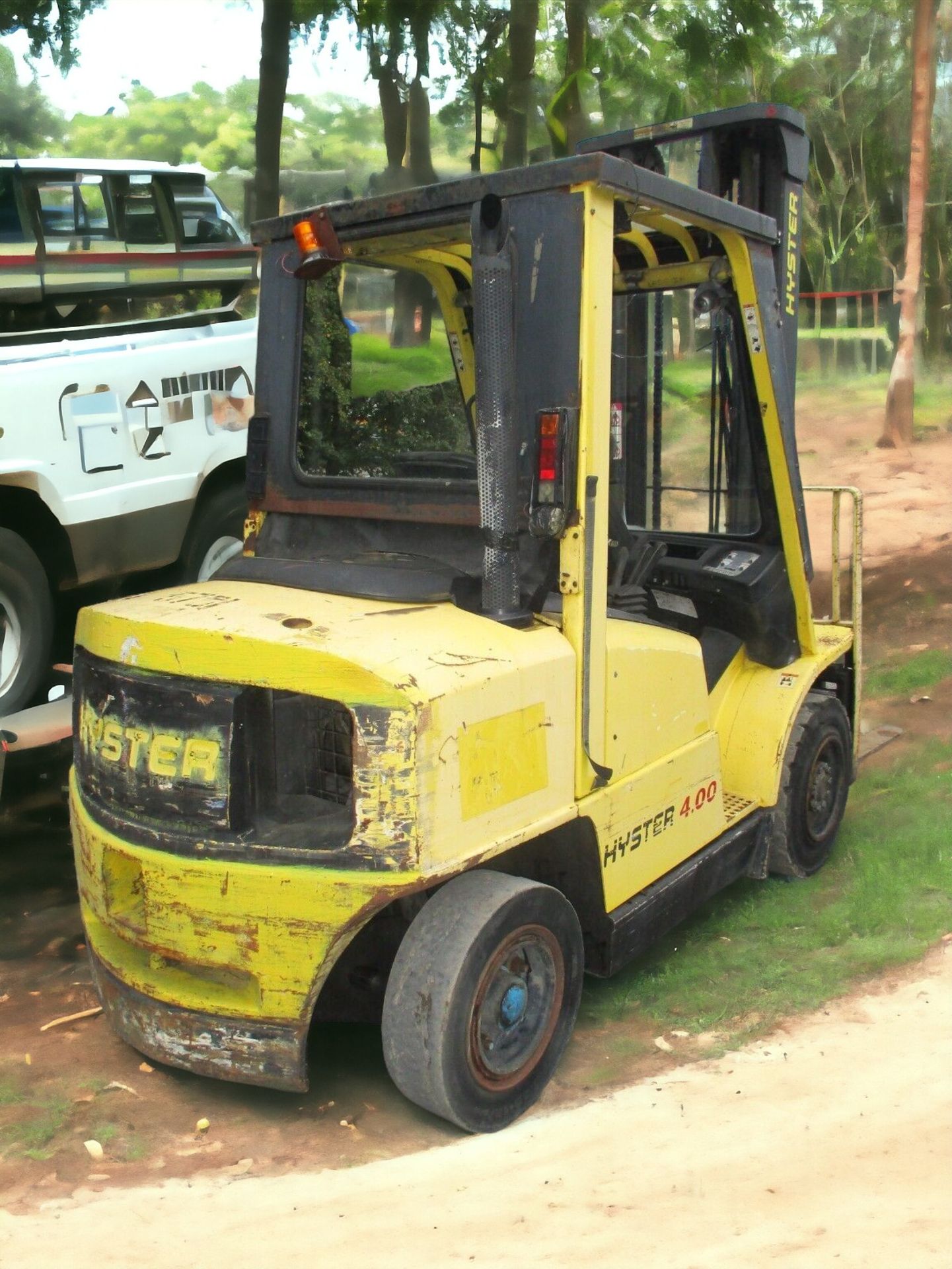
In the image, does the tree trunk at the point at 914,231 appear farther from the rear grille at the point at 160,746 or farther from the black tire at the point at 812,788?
the rear grille at the point at 160,746

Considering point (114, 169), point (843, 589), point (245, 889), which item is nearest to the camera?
point (245, 889)

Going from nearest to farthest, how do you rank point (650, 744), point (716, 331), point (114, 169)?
point (650, 744)
point (716, 331)
point (114, 169)

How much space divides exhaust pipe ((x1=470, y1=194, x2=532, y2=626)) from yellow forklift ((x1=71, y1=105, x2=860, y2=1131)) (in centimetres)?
1

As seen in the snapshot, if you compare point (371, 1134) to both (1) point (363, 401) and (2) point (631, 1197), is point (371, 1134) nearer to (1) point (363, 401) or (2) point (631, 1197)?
(2) point (631, 1197)

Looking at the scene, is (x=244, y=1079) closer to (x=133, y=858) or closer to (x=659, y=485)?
(x=133, y=858)

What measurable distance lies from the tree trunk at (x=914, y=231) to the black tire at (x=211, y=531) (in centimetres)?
1340

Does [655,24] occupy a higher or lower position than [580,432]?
higher

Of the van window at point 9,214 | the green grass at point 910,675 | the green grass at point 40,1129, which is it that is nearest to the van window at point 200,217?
the van window at point 9,214

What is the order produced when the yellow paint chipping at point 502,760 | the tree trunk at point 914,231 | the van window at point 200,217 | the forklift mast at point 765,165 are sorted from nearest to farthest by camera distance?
1. the yellow paint chipping at point 502,760
2. the forklift mast at point 765,165
3. the van window at point 200,217
4. the tree trunk at point 914,231

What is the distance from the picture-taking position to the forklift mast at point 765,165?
4965 mm

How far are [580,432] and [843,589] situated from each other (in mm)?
7937

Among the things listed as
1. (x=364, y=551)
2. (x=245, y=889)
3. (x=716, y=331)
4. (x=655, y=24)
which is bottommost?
(x=245, y=889)

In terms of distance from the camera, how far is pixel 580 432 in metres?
3.52

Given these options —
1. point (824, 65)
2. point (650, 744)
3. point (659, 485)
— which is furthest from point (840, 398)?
point (650, 744)
